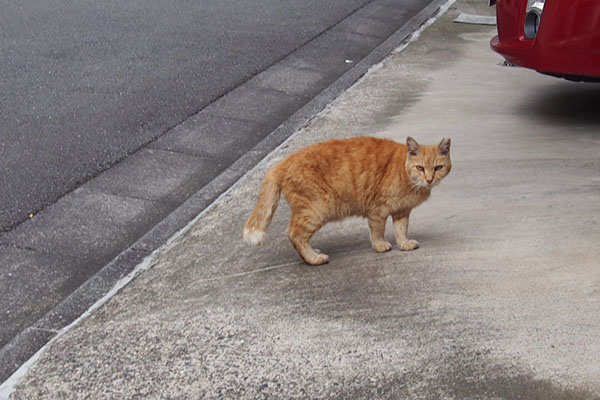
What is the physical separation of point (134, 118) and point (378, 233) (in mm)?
3223

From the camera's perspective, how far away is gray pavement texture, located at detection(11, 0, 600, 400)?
12.1 feet

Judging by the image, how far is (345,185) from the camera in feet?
15.0

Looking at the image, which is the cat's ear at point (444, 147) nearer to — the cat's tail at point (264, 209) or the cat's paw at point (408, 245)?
the cat's paw at point (408, 245)

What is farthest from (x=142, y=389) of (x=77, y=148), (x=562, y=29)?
(x=562, y=29)

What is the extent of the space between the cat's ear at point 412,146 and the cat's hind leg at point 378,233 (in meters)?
0.36

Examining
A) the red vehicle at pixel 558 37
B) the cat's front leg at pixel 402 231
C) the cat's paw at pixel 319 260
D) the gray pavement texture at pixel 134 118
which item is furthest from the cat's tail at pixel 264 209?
the red vehicle at pixel 558 37

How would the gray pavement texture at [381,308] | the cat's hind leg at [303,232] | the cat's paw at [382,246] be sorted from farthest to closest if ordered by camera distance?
the cat's paw at [382,246], the cat's hind leg at [303,232], the gray pavement texture at [381,308]

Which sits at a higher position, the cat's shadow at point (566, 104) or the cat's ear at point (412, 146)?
the cat's ear at point (412, 146)

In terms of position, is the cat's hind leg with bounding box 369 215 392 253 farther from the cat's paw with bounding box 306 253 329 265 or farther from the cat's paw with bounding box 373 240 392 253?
the cat's paw with bounding box 306 253 329 265

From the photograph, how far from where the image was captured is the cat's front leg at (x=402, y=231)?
15.7 ft

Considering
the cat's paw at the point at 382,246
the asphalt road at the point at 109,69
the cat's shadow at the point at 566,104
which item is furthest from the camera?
the cat's shadow at the point at 566,104

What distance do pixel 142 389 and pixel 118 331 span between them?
52 centimetres

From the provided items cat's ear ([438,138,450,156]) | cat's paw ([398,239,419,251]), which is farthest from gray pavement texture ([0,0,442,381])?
cat's ear ([438,138,450,156])

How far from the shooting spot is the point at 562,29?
20.3 ft
